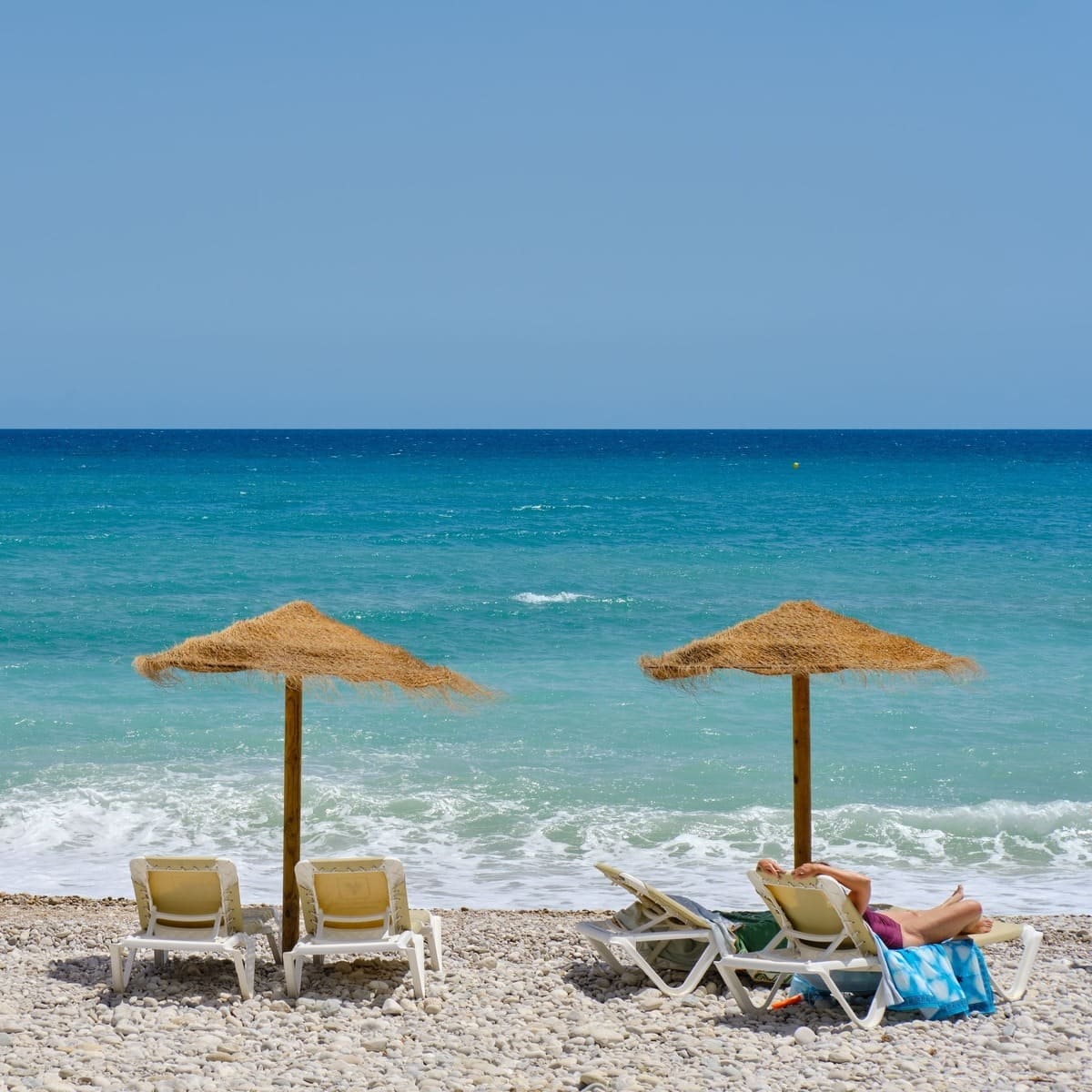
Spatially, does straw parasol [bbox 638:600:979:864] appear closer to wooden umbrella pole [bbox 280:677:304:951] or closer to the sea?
the sea

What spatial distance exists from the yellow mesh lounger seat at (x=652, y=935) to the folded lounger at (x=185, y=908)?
1820 millimetres

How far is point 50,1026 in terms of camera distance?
6059 mm

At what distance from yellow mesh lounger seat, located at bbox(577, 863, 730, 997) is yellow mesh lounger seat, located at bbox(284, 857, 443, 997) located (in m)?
0.96

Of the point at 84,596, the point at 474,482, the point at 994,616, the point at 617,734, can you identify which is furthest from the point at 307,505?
the point at 617,734

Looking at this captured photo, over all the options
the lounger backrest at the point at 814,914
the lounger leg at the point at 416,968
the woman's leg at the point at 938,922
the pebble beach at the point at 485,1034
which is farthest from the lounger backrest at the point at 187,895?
the woman's leg at the point at 938,922

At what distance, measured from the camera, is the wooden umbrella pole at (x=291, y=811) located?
272 inches

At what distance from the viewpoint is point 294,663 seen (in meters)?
6.55

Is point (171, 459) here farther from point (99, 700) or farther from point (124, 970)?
point (124, 970)

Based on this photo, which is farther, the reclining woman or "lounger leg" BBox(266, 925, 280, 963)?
"lounger leg" BBox(266, 925, 280, 963)

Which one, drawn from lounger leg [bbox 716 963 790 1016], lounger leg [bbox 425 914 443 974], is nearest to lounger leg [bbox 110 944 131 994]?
lounger leg [bbox 425 914 443 974]

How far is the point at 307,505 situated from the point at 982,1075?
133 ft

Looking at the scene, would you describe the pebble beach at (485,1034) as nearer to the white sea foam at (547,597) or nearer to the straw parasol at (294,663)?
the straw parasol at (294,663)

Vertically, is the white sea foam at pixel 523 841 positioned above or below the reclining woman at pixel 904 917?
below

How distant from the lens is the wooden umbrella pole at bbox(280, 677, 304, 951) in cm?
692
